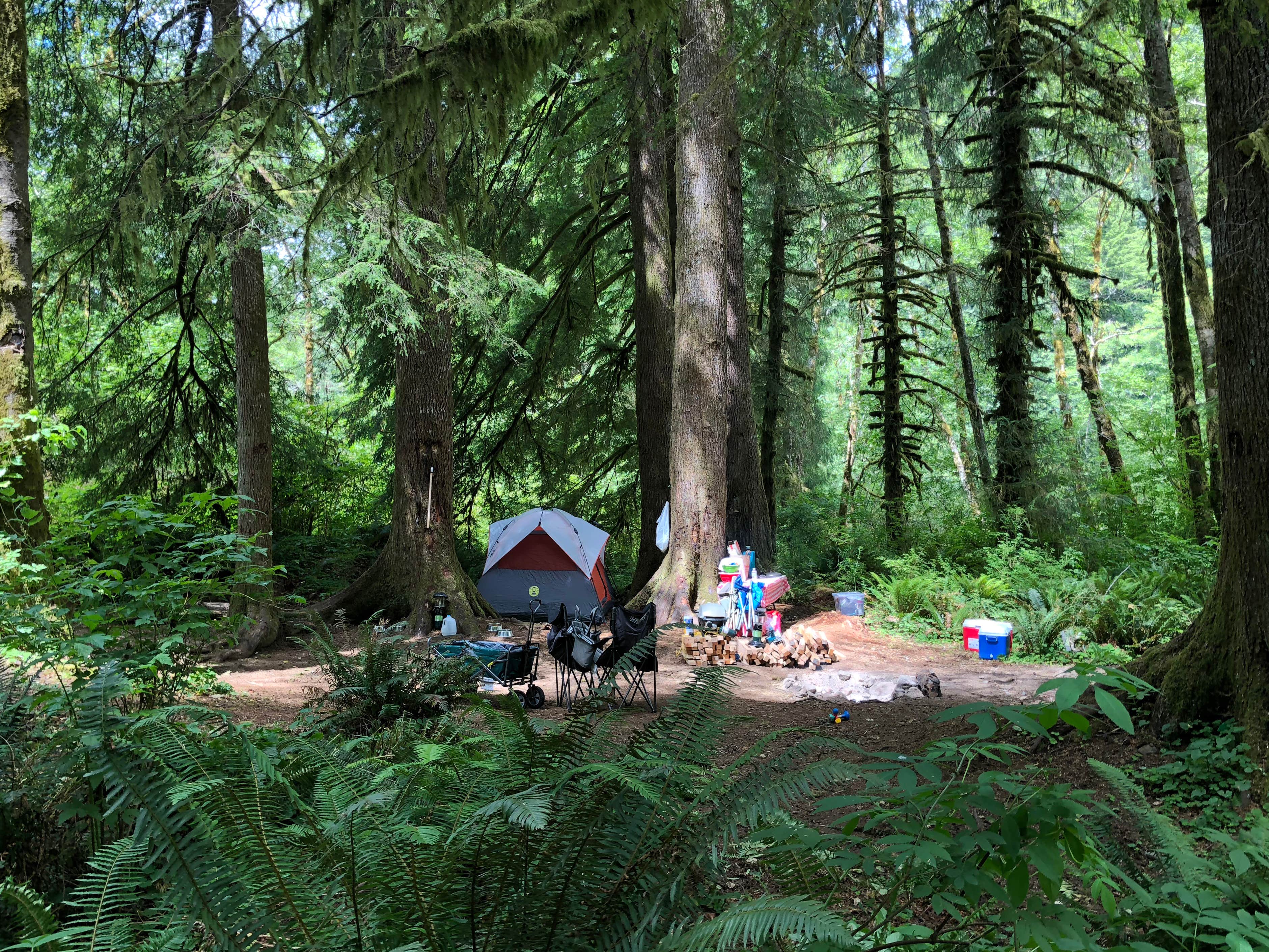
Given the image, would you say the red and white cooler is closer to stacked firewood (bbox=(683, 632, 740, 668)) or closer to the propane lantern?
stacked firewood (bbox=(683, 632, 740, 668))

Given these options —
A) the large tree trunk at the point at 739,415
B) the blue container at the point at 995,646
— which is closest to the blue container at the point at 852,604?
the large tree trunk at the point at 739,415

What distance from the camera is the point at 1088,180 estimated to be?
36.1 ft

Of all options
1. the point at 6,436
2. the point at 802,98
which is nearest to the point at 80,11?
the point at 6,436

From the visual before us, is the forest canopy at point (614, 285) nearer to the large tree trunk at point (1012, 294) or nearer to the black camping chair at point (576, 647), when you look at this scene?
the large tree trunk at point (1012, 294)

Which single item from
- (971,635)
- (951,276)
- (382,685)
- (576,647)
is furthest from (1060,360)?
(382,685)

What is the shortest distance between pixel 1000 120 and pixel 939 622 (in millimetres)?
6802

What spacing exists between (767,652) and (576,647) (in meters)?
2.60

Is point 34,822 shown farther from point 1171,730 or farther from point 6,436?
point 1171,730

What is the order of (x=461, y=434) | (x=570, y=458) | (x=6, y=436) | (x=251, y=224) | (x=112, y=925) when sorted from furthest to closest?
(x=570, y=458) → (x=461, y=434) → (x=251, y=224) → (x=6, y=436) → (x=112, y=925)

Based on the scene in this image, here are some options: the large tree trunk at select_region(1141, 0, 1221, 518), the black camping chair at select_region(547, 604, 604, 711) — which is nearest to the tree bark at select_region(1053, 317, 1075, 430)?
the large tree trunk at select_region(1141, 0, 1221, 518)

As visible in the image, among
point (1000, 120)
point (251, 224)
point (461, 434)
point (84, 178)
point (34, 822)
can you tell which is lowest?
point (34, 822)

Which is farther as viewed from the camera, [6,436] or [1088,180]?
[1088,180]

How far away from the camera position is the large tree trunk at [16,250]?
4.95 meters

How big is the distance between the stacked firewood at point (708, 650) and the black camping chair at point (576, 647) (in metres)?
1.76
